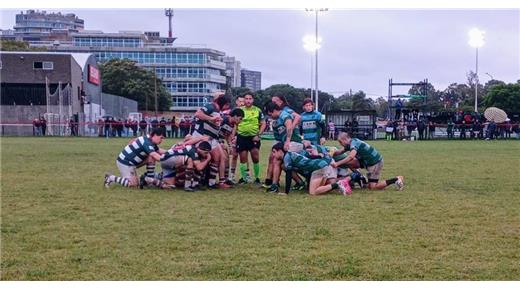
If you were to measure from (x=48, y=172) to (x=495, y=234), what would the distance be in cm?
1018

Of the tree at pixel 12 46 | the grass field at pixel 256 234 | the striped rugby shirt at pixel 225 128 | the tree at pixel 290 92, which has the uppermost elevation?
the tree at pixel 12 46

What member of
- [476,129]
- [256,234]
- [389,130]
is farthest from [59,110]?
[256,234]

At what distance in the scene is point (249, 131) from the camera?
12305mm

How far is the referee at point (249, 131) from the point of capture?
1223cm

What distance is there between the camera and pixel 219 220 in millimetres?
7820

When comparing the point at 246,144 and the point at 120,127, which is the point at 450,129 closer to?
the point at 120,127

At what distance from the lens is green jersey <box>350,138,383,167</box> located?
1108cm

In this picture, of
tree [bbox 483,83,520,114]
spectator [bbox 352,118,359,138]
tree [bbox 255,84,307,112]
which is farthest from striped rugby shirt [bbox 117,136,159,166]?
tree [bbox 255,84,307,112]

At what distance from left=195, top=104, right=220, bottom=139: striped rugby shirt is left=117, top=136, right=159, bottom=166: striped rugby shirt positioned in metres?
0.96

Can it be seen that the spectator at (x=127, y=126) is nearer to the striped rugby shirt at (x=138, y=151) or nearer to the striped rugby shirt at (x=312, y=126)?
the striped rugby shirt at (x=138, y=151)

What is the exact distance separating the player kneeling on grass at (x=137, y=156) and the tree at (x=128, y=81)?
73616 millimetres

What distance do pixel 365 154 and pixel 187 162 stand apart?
3.00 metres

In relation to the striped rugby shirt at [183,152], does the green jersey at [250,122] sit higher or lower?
higher

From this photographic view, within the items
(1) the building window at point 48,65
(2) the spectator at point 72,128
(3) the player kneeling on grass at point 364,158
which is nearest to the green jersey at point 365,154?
(3) the player kneeling on grass at point 364,158
